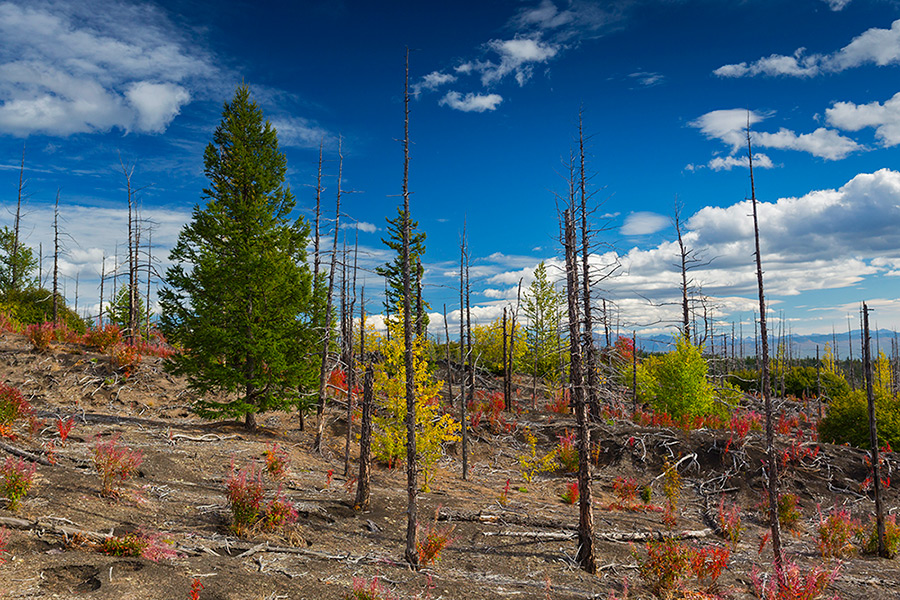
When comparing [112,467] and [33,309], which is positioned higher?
[33,309]

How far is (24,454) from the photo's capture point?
391 inches

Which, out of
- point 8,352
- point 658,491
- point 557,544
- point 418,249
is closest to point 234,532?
point 557,544

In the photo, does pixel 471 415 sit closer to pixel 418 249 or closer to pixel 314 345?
pixel 314 345

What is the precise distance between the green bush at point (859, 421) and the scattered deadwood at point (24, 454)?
26.0 m

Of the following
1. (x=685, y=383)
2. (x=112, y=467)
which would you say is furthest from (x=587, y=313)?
(x=112, y=467)

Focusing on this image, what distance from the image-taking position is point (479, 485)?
16.8 meters

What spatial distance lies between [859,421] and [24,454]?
2774 cm

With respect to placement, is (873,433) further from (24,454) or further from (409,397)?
(24,454)

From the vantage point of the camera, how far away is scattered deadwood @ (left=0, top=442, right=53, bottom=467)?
32.2 feet

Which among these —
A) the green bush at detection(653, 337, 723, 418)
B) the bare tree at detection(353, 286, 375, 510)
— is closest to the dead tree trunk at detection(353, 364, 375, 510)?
the bare tree at detection(353, 286, 375, 510)

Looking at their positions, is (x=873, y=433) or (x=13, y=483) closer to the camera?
(x=13, y=483)

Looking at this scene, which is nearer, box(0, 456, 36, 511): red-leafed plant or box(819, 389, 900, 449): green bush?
box(0, 456, 36, 511): red-leafed plant

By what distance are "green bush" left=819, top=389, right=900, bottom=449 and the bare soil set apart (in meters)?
1.38

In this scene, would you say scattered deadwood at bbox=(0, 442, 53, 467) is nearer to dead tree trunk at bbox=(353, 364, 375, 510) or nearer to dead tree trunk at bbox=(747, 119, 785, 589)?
dead tree trunk at bbox=(353, 364, 375, 510)
